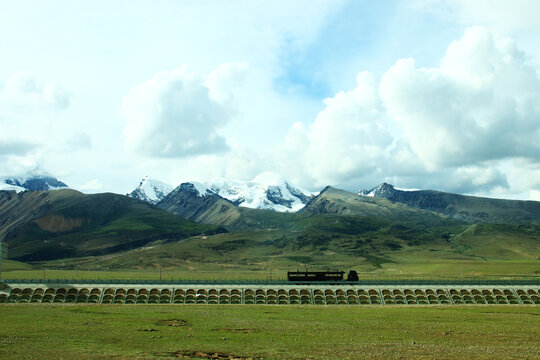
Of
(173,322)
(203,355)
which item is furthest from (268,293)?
(203,355)

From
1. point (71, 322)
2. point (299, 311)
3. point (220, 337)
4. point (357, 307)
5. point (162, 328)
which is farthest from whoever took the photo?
point (357, 307)

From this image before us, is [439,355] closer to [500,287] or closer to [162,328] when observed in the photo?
[162,328]

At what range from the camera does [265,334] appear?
79.0 metres

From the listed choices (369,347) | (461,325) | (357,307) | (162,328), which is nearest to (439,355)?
(369,347)

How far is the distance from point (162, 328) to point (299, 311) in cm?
4495

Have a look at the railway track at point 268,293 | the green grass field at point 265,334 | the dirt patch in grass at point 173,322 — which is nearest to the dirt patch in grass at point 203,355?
the green grass field at point 265,334

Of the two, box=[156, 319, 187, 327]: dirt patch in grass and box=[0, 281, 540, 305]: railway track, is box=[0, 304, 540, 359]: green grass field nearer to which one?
box=[156, 319, 187, 327]: dirt patch in grass

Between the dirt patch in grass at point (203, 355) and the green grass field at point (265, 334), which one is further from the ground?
the dirt patch in grass at point (203, 355)

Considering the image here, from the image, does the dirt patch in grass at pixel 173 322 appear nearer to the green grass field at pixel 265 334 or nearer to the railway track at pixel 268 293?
the green grass field at pixel 265 334

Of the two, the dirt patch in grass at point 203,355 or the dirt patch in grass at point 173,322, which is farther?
the dirt patch in grass at point 173,322

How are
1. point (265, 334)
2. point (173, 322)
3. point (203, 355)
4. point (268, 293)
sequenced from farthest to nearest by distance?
1. point (268, 293)
2. point (173, 322)
3. point (265, 334)
4. point (203, 355)

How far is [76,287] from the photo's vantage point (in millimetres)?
151250

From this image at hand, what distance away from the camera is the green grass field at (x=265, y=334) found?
61062 millimetres

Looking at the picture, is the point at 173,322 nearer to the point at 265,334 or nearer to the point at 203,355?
the point at 265,334
